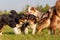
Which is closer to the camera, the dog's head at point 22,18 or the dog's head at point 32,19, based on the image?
the dog's head at point 22,18

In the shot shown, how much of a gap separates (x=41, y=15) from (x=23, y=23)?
113 cm

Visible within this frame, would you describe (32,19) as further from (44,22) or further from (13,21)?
(13,21)

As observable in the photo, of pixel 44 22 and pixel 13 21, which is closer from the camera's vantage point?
pixel 44 22

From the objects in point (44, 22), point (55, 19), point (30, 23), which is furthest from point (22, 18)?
point (55, 19)

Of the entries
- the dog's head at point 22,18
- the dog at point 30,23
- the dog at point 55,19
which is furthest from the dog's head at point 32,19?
the dog at point 55,19

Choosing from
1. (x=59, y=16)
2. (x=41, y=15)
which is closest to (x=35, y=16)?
(x=41, y=15)

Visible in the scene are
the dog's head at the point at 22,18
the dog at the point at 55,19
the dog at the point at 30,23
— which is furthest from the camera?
the dog at the point at 30,23

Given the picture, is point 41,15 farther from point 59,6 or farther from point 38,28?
point 59,6

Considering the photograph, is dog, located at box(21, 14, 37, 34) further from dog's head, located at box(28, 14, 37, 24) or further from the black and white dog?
the black and white dog

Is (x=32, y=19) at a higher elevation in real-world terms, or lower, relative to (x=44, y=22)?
higher

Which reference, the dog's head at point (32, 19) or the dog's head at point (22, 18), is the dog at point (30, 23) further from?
the dog's head at point (22, 18)

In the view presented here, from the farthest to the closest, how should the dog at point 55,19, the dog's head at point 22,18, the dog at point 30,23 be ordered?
the dog at point 30,23 < the dog's head at point 22,18 < the dog at point 55,19

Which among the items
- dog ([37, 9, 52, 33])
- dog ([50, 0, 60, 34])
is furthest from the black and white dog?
dog ([50, 0, 60, 34])

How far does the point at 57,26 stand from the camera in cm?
1094
